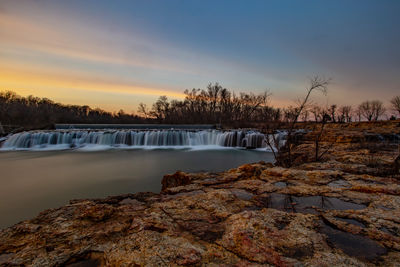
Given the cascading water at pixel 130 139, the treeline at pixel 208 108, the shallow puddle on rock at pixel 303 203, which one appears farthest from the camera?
the treeline at pixel 208 108

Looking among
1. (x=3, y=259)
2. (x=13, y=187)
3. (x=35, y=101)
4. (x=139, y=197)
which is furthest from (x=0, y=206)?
(x=35, y=101)

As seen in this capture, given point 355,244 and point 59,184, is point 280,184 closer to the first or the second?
point 355,244

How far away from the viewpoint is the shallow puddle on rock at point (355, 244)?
1.42 m

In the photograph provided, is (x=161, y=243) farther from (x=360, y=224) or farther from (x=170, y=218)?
(x=360, y=224)

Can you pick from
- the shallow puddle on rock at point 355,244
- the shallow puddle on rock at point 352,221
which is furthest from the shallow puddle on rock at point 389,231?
the shallow puddle on rock at point 355,244

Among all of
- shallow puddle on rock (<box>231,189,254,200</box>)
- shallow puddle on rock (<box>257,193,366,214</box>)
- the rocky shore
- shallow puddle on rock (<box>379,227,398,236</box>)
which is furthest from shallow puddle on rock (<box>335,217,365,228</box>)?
shallow puddle on rock (<box>231,189,254,200</box>)

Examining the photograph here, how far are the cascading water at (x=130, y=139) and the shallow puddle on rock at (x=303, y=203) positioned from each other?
14.4m

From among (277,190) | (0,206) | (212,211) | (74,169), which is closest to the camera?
(212,211)

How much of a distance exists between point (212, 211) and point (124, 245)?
1.05 m

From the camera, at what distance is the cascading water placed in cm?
1705

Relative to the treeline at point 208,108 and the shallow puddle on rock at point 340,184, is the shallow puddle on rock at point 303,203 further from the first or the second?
the treeline at point 208,108

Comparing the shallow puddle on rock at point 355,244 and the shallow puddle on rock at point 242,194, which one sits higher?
the shallow puddle on rock at point 355,244

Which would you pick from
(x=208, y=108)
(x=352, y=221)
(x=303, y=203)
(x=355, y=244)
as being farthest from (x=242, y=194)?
(x=208, y=108)

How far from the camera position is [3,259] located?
1.45 meters
